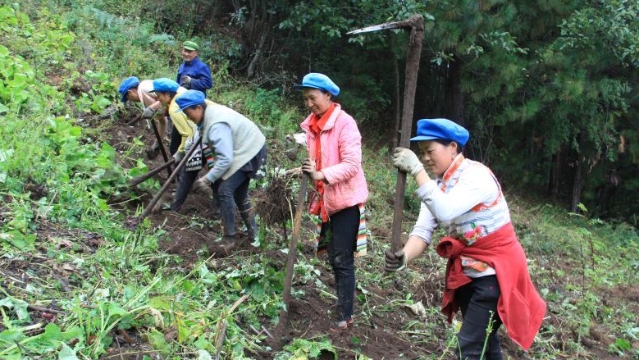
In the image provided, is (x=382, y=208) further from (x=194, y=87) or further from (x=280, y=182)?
(x=280, y=182)

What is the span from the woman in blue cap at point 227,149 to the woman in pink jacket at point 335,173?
1.01 m

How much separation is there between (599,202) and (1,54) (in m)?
14.7

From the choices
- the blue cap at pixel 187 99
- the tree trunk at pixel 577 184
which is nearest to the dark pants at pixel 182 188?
the blue cap at pixel 187 99

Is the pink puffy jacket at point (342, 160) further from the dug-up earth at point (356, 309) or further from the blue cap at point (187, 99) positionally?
the blue cap at point (187, 99)

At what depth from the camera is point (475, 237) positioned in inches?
128

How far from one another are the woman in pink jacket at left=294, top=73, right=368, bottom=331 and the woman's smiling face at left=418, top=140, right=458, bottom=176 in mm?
676

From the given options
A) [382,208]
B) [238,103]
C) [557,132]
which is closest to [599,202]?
[557,132]

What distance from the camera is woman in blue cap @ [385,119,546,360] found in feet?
10.3

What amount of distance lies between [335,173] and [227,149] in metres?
1.35

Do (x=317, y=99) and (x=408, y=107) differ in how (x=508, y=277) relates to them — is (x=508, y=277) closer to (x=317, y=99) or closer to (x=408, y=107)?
(x=408, y=107)

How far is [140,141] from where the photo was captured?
729 centimetres

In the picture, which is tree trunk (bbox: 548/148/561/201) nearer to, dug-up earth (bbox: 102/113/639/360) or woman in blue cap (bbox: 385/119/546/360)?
dug-up earth (bbox: 102/113/639/360)

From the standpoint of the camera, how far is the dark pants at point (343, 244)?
4.02 meters

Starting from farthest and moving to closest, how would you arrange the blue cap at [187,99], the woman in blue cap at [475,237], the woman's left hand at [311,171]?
the blue cap at [187,99] < the woman's left hand at [311,171] < the woman in blue cap at [475,237]
